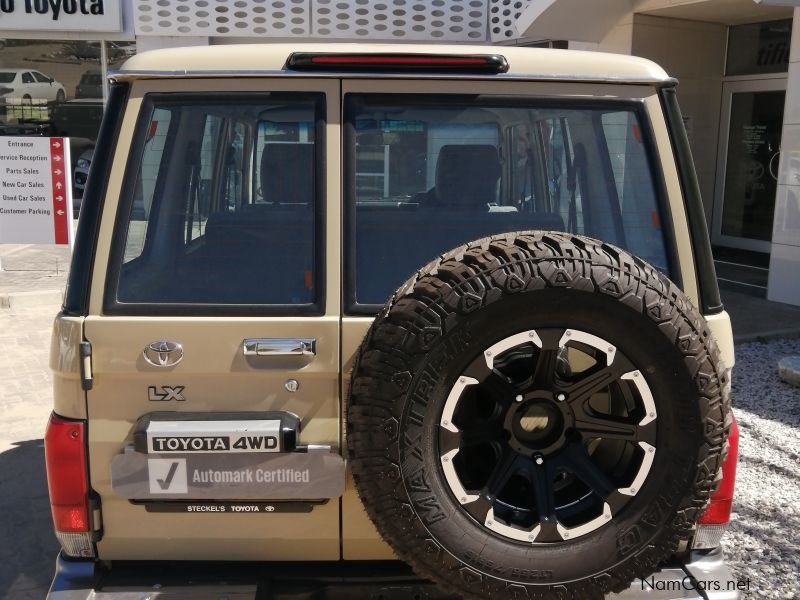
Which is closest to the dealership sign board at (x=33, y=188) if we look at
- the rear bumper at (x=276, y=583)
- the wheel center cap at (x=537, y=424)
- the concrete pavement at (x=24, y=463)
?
the concrete pavement at (x=24, y=463)

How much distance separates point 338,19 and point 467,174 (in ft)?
36.9

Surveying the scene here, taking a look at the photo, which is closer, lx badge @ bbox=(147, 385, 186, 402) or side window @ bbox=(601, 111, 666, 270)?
lx badge @ bbox=(147, 385, 186, 402)

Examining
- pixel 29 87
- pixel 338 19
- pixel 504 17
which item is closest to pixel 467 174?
pixel 504 17

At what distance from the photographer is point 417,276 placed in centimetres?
208

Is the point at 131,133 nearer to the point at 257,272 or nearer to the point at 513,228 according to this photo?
the point at 257,272

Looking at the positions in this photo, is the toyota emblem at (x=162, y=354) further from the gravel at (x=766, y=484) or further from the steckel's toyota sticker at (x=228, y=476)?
the gravel at (x=766, y=484)

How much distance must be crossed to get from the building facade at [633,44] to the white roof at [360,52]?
24.6ft

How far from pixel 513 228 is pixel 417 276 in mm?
587

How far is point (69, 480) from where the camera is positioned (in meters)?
2.29

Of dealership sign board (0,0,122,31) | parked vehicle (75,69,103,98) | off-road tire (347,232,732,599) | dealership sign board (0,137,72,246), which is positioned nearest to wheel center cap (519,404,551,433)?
off-road tire (347,232,732,599)

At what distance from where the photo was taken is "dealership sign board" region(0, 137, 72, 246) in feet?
28.8

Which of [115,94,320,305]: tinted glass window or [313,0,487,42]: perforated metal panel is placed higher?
[313,0,487,42]: perforated metal panel

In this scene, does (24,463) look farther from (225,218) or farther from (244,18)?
(244,18)

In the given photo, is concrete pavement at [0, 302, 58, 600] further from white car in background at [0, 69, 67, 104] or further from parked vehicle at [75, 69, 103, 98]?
white car in background at [0, 69, 67, 104]
